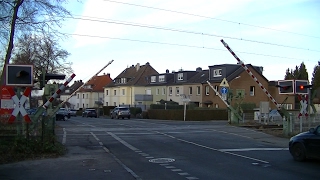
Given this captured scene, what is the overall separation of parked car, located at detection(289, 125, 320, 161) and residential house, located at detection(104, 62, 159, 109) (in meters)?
60.4

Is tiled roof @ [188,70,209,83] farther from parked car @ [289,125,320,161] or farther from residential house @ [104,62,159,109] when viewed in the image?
parked car @ [289,125,320,161]

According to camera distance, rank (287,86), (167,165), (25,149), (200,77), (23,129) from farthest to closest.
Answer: (200,77), (287,86), (23,129), (25,149), (167,165)

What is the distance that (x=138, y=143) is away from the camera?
18766 millimetres

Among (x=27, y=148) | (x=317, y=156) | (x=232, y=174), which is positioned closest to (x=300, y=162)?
(x=317, y=156)

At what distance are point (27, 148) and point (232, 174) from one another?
7.09m

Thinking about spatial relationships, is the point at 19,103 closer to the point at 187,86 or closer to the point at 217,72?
the point at 217,72

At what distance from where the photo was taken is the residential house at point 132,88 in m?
78.0

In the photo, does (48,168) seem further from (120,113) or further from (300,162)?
(120,113)

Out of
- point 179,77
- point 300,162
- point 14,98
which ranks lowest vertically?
point 300,162

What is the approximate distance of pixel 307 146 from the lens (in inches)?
510

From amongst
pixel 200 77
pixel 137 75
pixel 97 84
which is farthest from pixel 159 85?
pixel 97 84

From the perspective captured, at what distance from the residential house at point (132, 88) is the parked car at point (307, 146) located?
6039 cm

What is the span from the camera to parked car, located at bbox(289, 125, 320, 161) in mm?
12602

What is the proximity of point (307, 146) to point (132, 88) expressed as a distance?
6916 centimetres
